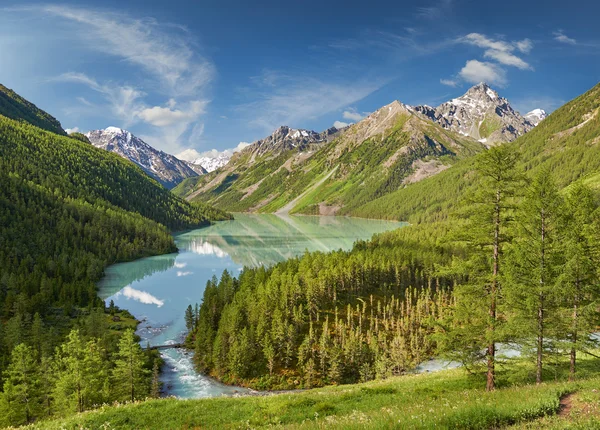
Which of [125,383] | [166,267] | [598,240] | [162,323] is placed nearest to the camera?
[598,240]

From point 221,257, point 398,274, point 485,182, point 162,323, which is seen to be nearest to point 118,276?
point 221,257

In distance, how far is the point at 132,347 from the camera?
4362 centimetres

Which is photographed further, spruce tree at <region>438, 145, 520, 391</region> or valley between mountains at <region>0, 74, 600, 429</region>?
spruce tree at <region>438, 145, 520, 391</region>

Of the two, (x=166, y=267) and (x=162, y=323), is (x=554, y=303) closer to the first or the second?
(x=162, y=323)

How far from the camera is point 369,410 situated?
20453 mm

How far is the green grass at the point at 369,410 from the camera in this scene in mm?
13938

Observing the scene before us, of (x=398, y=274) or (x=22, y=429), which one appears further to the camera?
(x=398, y=274)

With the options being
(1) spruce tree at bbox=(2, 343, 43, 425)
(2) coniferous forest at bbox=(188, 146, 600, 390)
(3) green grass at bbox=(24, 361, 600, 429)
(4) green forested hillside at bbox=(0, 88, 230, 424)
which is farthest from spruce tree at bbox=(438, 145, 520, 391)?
(1) spruce tree at bbox=(2, 343, 43, 425)

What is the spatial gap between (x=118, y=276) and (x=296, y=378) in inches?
4185

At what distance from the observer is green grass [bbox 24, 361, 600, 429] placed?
13938mm

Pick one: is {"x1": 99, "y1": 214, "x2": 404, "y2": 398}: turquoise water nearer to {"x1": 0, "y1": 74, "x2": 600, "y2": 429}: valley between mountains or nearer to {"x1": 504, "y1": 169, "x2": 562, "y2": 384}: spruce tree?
{"x1": 0, "y1": 74, "x2": 600, "y2": 429}: valley between mountains

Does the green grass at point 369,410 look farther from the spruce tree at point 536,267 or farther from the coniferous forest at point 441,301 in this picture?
the coniferous forest at point 441,301

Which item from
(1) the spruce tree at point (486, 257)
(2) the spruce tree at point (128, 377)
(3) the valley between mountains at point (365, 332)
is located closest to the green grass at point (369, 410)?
(3) the valley between mountains at point (365, 332)

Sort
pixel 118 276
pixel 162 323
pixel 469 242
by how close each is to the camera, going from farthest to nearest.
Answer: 1. pixel 118 276
2. pixel 162 323
3. pixel 469 242
